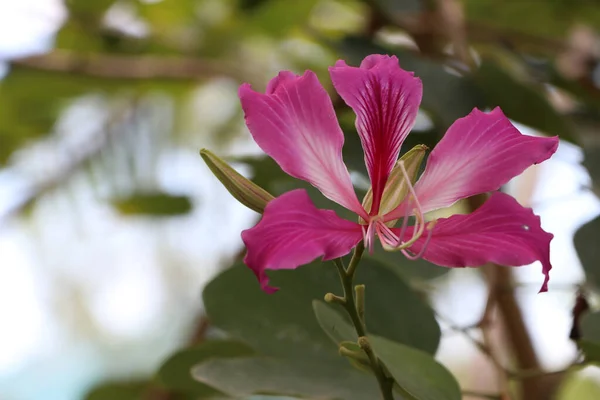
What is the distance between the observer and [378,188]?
0.79 ft

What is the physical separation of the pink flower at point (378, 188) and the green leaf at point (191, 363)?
0.18m

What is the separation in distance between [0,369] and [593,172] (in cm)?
133

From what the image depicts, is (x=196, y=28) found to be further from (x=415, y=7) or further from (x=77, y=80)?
(x=415, y=7)

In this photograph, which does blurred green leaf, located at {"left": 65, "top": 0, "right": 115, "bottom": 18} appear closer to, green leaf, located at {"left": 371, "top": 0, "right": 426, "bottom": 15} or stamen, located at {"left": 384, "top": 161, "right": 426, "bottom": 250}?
green leaf, located at {"left": 371, "top": 0, "right": 426, "bottom": 15}

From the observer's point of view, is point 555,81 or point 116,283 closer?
point 555,81

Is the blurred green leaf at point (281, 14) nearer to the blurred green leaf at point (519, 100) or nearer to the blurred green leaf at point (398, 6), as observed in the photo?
the blurred green leaf at point (398, 6)

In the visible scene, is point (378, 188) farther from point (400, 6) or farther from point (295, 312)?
point (400, 6)

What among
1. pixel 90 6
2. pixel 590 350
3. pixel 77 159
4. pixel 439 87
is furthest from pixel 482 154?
pixel 77 159

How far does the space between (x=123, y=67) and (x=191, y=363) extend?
1.33 feet

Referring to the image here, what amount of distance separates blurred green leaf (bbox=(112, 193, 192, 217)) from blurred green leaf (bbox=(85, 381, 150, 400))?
8.0 inches

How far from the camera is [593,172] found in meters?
0.40

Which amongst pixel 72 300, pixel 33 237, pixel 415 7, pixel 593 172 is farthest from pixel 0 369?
pixel 593 172

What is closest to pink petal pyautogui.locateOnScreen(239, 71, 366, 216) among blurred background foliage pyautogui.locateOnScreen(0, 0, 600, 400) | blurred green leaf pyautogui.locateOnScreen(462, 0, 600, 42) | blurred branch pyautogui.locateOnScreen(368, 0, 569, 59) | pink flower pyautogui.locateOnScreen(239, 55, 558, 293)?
pink flower pyautogui.locateOnScreen(239, 55, 558, 293)

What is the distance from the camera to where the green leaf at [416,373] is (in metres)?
0.23
